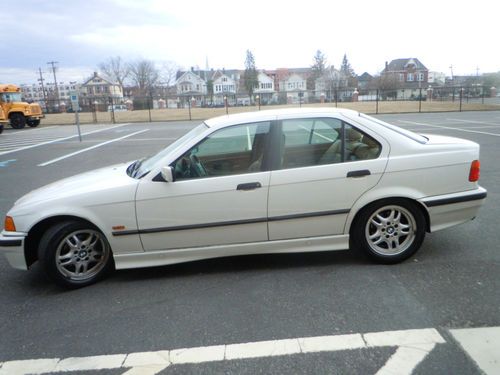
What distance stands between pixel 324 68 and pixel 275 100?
2039 inches

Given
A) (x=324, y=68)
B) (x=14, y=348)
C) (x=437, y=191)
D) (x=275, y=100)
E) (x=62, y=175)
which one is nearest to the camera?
(x=14, y=348)

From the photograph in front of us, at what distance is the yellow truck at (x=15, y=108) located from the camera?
25.3 metres

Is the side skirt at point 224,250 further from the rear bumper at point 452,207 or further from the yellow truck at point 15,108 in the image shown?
the yellow truck at point 15,108

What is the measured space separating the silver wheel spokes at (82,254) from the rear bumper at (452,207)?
3.06 meters

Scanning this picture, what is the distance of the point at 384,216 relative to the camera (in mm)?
3701

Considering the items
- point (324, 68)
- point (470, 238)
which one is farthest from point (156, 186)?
point (324, 68)

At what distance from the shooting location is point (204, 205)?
344 cm

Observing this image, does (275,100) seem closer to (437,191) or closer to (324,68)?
(437,191)

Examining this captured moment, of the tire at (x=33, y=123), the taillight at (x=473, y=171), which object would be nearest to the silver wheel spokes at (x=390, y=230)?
the taillight at (x=473, y=171)

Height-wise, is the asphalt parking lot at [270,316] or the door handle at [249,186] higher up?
the door handle at [249,186]

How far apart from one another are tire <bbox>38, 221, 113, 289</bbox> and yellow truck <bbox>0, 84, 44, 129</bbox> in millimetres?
25904

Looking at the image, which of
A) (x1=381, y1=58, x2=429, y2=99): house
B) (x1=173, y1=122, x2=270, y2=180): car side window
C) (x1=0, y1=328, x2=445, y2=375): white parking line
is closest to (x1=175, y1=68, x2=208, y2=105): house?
(x1=381, y1=58, x2=429, y2=99): house

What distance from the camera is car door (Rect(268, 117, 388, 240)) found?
3498 mm

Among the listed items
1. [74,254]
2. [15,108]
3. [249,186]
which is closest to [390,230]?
[249,186]
